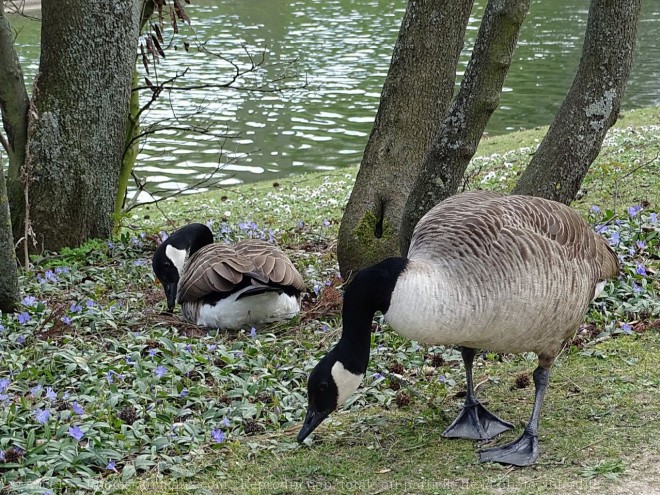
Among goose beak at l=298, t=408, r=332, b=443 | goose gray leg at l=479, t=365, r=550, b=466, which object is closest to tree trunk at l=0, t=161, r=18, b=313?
goose beak at l=298, t=408, r=332, b=443

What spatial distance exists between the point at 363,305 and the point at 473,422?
114 cm

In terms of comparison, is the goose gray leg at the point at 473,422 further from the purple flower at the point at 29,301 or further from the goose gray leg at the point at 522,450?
the purple flower at the point at 29,301

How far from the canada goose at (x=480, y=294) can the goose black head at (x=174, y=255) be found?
10.4 ft

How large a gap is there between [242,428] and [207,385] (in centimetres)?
68

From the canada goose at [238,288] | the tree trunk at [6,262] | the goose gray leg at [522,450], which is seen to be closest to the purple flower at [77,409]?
the canada goose at [238,288]

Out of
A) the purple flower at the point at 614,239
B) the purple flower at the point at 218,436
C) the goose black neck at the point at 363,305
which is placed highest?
the goose black neck at the point at 363,305

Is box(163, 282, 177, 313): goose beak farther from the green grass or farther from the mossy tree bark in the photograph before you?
the mossy tree bark

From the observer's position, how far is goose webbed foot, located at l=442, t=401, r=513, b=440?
16.1 ft

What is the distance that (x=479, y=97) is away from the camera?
684cm

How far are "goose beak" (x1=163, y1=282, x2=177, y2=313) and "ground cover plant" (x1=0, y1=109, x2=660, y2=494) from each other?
10 cm

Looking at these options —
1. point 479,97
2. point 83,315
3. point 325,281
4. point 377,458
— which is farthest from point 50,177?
point 377,458

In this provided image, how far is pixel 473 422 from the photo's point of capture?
16.2 feet

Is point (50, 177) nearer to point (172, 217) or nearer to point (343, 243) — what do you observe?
point (343, 243)

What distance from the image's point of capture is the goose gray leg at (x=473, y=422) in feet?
16.1
